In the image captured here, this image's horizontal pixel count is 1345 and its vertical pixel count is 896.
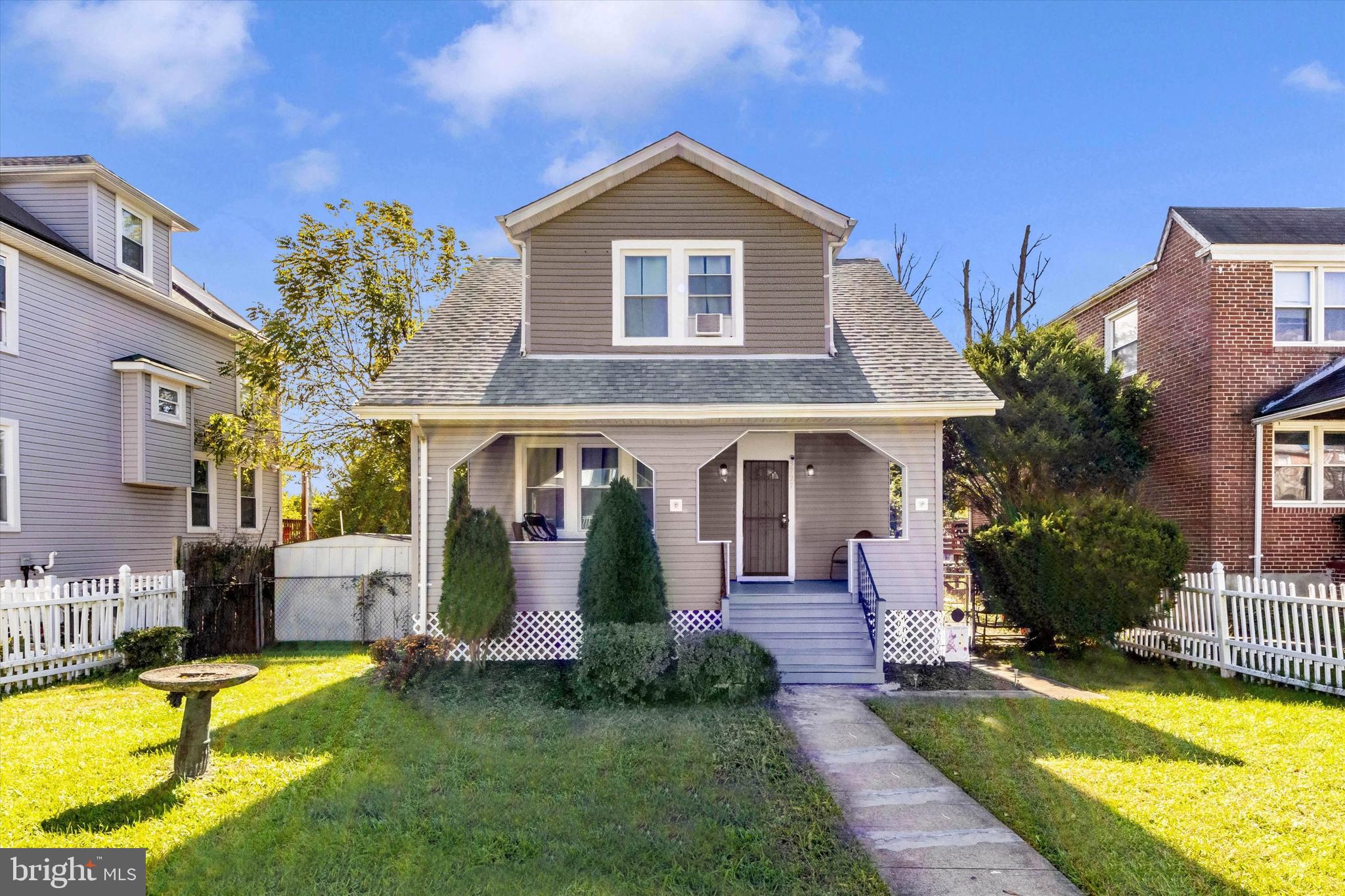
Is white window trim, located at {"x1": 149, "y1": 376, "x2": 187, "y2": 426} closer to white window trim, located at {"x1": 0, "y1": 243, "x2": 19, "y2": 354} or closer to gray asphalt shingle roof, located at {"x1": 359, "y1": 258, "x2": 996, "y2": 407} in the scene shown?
white window trim, located at {"x1": 0, "y1": 243, "x2": 19, "y2": 354}

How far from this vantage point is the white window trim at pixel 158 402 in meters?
14.6

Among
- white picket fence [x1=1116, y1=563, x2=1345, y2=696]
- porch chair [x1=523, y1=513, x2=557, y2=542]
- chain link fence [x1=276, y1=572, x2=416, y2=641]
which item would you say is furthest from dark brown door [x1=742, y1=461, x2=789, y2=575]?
chain link fence [x1=276, y1=572, x2=416, y2=641]

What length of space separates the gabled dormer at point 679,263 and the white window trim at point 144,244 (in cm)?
827

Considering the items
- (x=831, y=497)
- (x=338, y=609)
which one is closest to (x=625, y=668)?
(x=831, y=497)

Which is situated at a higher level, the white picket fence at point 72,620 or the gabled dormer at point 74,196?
the gabled dormer at point 74,196

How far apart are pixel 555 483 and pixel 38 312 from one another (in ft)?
28.0

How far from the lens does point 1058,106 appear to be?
19.8 m

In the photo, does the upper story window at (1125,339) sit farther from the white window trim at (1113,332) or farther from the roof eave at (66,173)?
the roof eave at (66,173)

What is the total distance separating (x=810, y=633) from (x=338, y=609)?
8.44 metres

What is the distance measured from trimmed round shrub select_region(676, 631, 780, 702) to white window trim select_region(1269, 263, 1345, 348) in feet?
38.9

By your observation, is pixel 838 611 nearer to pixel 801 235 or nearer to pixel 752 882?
pixel 801 235

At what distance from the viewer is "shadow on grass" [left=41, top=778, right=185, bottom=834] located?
5.18 meters

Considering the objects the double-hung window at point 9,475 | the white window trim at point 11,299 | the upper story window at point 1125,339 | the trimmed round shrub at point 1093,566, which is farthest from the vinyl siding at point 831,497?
the white window trim at point 11,299

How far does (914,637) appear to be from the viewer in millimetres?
10719
